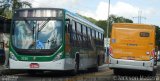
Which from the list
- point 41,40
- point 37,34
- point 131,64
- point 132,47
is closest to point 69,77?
point 41,40

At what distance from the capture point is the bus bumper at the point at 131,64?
24891mm

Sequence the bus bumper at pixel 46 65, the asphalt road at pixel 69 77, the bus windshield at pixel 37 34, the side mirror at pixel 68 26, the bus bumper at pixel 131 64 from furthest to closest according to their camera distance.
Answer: the bus bumper at pixel 131 64 → the side mirror at pixel 68 26 → the bus windshield at pixel 37 34 → the bus bumper at pixel 46 65 → the asphalt road at pixel 69 77

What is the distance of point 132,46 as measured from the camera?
2534cm

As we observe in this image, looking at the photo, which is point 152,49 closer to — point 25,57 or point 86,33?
point 86,33

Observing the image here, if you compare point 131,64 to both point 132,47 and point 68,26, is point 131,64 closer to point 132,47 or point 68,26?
point 132,47

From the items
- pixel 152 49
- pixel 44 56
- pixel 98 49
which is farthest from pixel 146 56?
pixel 98 49

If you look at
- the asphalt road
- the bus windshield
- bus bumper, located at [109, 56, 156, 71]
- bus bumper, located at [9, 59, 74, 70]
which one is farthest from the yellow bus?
the bus windshield

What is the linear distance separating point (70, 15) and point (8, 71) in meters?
4.37

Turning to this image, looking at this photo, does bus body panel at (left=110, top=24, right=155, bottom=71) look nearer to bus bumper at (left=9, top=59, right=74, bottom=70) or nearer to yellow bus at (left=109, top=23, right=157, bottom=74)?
yellow bus at (left=109, top=23, right=157, bottom=74)

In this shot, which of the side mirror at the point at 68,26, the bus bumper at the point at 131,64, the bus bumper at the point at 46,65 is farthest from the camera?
the bus bumper at the point at 131,64

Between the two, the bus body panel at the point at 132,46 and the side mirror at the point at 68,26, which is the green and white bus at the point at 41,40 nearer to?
the side mirror at the point at 68,26

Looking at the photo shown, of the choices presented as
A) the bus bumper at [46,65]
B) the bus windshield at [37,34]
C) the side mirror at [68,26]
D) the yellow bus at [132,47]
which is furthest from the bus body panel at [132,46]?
the bus windshield at [37,34]

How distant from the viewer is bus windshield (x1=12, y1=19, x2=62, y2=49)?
21.8 meters

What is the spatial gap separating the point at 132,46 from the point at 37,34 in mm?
5811
